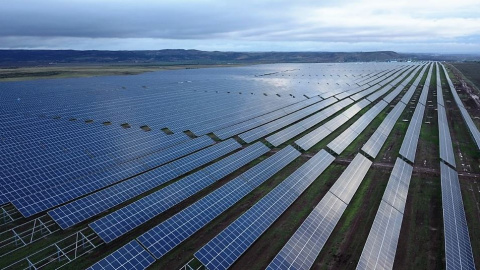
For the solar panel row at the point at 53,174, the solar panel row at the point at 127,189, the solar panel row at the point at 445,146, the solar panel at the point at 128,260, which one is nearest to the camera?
the solar panel at the point at 128,260

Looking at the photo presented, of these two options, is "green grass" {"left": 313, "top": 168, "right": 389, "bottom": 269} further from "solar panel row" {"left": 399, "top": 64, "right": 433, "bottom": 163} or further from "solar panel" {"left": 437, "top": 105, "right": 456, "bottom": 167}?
"solar panel" {"left": 437, "top": 105, "right": 456, "bottom": 167}

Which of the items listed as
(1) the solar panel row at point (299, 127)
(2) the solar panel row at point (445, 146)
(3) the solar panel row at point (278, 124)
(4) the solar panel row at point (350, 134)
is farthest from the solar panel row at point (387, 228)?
(3) the solar panel row at point (278, 124)

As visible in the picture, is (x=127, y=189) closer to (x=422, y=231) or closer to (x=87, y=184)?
(x=87, y=184)

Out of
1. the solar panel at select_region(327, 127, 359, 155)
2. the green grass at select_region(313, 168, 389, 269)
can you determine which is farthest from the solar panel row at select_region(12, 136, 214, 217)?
the green grass at select_region(313, 168, 389, 269)

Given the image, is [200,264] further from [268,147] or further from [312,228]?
[268,147]

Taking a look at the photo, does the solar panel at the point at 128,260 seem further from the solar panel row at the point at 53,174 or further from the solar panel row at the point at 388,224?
the solar panel row at the point at 388,224

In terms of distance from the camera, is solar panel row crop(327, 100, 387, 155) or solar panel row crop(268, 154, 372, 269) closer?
solar panel row crop(268, 154, 372, 269)
